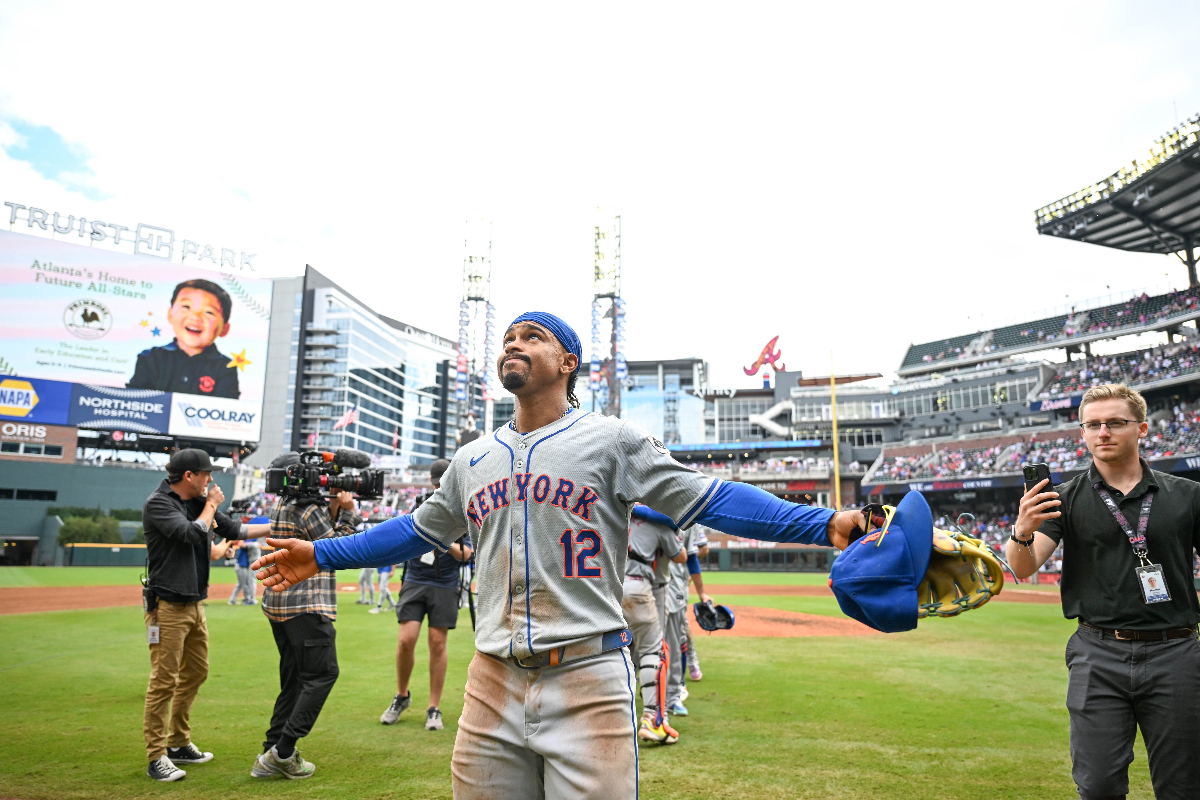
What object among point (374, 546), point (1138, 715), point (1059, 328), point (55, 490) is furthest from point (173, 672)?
point (1059, 328)

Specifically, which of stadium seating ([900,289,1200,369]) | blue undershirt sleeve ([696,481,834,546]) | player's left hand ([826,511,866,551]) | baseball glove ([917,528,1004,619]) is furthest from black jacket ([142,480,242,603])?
stadium seating ([900,289,1200,369])

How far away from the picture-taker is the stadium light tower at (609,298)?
206 feet

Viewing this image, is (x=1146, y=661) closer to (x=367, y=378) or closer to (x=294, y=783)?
(x=294, y=783)

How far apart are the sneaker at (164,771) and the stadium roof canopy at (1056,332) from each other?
51724mm

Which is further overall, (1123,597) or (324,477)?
(324,477)

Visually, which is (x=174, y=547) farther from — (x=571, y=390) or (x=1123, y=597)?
(x=1123, y=597)

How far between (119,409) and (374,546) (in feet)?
172

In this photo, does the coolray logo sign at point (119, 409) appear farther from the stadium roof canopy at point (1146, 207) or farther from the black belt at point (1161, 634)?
the stadium roof canopy at point (1146, 207)

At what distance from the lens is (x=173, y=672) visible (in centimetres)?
520

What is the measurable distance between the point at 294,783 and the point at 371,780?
1.67ft

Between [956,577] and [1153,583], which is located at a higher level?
[956,577]

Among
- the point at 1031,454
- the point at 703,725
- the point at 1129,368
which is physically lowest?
the point at 703,725

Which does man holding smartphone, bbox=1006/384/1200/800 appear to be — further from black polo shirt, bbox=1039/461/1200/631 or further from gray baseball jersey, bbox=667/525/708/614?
gray baseball jersey, bbox=667/525/708/614

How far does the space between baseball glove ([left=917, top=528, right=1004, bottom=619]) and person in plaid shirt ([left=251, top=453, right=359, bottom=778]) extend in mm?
3850
